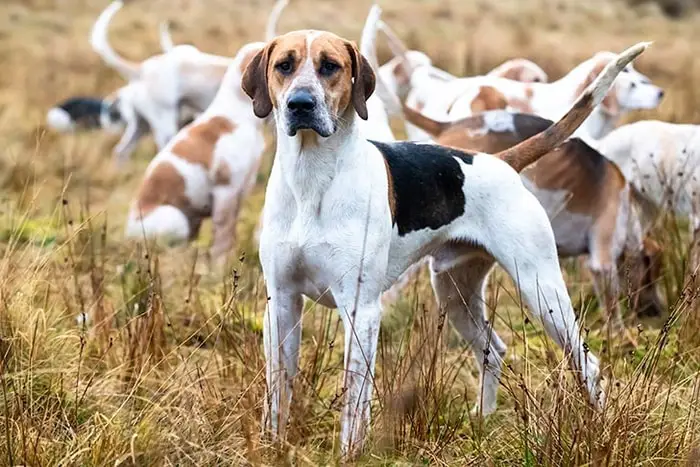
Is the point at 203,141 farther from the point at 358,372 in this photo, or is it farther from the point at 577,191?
the point at 358,372

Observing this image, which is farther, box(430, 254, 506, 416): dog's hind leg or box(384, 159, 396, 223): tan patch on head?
box(430, 254, 506, 416): dog's hind leg

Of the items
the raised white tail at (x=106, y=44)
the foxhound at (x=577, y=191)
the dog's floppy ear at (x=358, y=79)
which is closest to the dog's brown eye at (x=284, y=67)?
the dog's floppy ear at (x=358, y=79)

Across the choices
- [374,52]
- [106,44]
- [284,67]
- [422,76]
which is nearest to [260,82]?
[284,67]

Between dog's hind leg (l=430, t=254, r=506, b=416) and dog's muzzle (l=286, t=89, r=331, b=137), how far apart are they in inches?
43.3

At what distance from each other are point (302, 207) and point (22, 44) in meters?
17.5

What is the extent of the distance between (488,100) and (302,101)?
382 centimetres

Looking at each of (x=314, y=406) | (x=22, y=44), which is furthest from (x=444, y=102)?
(x=22, y=44)

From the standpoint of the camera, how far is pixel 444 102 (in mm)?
8188

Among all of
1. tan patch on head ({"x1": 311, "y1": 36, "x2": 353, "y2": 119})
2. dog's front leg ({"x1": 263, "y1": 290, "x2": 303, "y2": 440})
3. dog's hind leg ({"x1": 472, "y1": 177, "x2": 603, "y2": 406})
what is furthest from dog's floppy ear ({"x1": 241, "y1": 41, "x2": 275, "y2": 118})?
dog's hind leg ({"x1": 472, "y1": 177, "x2": 603, "y2": 406})

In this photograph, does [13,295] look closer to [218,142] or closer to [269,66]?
[269,66]

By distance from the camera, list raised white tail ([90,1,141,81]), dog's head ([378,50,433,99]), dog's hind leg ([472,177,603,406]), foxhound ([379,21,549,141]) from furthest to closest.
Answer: raised white tail ([90,1,141,81])
dog's head ([378,50,433,99])
foxhound ([379,21,549,141])
dog's hind leg ([472,177,603,406])

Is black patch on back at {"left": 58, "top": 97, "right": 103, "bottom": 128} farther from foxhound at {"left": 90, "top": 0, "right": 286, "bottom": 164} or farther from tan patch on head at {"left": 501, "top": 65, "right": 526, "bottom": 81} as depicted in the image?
tan patch on head at {"left": 501, "top": 65, "right": 526, "bottom": 81}

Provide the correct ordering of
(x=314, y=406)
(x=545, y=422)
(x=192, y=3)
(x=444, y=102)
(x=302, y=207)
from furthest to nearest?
(x=192, y=3) → (x=444, y=102) → (x=314, y=406) → (x=302, y=207) → (x=545, y=422)

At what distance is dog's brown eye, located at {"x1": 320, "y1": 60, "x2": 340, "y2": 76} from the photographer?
12.2 feet
